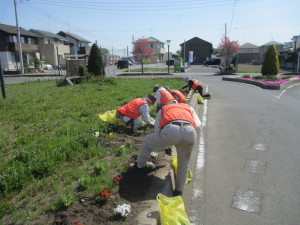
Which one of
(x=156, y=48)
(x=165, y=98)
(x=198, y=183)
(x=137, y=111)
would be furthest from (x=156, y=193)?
(x=156, y=48)

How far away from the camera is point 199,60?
3029 inches

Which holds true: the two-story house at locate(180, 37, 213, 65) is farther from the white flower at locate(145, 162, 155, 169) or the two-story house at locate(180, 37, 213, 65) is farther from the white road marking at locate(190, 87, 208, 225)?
the white flower at locate(145, 162, 155, 169)

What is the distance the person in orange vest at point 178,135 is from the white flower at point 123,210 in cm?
89

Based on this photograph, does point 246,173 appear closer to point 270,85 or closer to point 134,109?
point 134,109

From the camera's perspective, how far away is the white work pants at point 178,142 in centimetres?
306

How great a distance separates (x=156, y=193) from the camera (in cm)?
322

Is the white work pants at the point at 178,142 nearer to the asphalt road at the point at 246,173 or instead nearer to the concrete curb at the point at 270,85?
the asphalt road at the point at 246,173

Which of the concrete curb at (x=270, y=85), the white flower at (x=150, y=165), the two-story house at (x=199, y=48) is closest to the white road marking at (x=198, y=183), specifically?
the white flower at (x=150, y=165)

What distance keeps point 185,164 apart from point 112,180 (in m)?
0.99

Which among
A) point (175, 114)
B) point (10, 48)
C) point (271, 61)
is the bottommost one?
point (175, 114)

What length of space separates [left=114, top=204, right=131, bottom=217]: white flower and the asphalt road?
85cm

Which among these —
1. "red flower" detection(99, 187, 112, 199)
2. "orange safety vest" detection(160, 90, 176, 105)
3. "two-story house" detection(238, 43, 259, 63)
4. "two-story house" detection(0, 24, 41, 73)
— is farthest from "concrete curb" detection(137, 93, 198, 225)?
"two-story house" detection(238, 43, 259, 63)

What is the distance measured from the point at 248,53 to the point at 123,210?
74.2 m

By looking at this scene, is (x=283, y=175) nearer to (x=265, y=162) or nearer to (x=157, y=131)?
(x=265, y=162)
